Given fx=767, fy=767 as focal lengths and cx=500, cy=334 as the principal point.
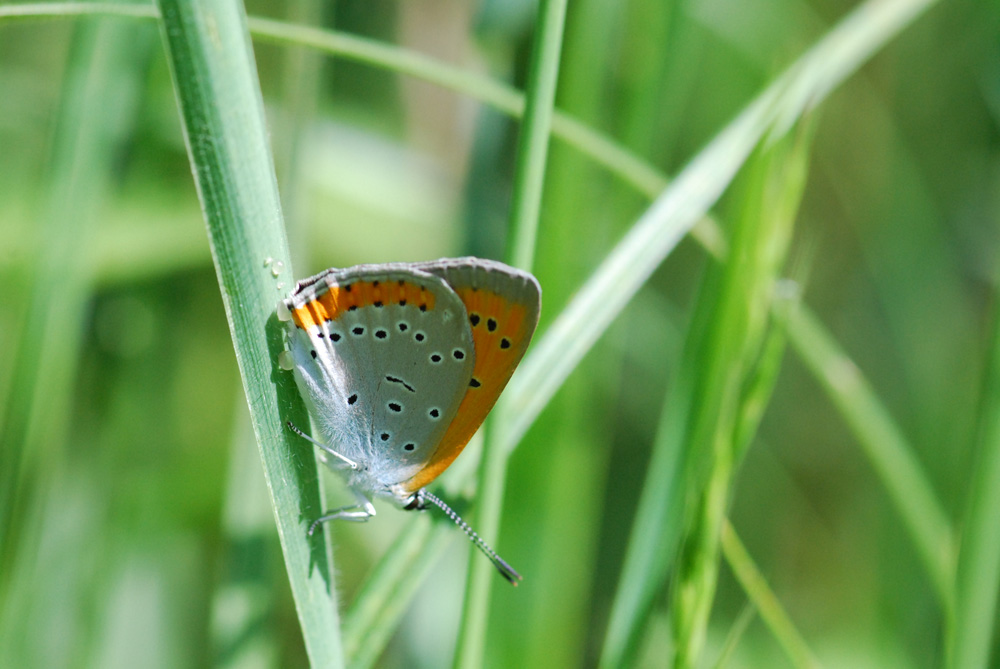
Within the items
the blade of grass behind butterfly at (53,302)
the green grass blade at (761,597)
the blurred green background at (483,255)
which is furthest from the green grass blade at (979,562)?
the blade of grass behind butterfly at (53,302)

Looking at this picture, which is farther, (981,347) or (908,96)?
(908,96)

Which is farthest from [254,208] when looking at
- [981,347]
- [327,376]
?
[981,347]

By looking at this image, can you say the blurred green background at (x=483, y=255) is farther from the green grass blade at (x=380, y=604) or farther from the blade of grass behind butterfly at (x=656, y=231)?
the green grass blade at (x=380, y=604)

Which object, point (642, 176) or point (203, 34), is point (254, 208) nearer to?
point (203, 34)

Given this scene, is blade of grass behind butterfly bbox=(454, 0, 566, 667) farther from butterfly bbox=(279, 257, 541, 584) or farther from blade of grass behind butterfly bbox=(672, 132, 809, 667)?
blade of grass behind butterfly bbox=(672, 132, 809, 667)

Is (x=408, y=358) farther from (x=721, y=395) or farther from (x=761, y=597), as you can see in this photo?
(x=761, y=597)

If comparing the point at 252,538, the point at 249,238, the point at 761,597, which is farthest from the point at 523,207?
the point at 252,538

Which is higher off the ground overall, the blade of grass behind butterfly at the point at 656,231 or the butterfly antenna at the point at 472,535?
the blade of grass behind butterfly at the point at 656,231
